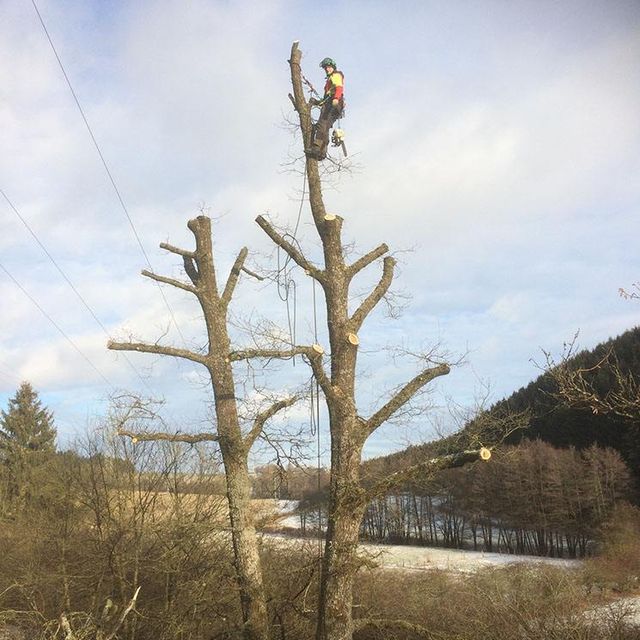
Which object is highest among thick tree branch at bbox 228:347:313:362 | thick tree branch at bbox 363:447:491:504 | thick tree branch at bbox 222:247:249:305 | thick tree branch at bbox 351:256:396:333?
thick tree branch at bbox 222:247:249:305

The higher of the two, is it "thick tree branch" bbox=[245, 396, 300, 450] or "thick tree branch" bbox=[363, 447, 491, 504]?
"thick tree branch" bbox=[245, 396, 300, 450]

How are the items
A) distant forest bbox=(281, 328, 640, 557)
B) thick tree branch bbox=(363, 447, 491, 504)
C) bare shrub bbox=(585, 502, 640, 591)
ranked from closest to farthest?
thick tree branch bbox=(363, 447, 491, 504) < bare shrub bbox=(585, 502, 640, 591) < distant forest bbox=(281, 328, 640, 557)

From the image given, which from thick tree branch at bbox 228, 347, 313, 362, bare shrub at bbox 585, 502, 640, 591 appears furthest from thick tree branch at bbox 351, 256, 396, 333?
bare shrub at bbox 585, 502, 640, 591

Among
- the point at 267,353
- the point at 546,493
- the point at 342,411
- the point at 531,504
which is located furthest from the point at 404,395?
the point at 531,504

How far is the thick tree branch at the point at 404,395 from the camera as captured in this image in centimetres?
779

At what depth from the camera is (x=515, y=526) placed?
60.5 meters

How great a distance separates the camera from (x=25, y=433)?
36.0m

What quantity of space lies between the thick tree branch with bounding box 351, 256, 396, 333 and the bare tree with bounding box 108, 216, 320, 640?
1666mm

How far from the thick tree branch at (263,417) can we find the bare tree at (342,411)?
1238 millimetres

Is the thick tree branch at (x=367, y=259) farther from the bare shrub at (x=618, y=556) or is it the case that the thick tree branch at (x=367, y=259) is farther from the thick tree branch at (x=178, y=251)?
the bare shrub at (x=618, y=556)

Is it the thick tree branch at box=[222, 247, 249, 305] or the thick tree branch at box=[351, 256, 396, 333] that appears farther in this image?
the thick tree branch at box=[222, 247, 249, 305]

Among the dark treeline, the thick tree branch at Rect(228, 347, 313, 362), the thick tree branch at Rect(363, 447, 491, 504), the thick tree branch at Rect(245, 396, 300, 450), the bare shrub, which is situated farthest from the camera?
the dark treeline

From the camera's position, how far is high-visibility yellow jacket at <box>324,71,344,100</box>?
9.05 metres

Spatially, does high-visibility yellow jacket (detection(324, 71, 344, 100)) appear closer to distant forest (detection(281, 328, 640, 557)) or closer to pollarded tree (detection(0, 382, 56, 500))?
pollarded tree (detection(0, 382, 56, 500))
